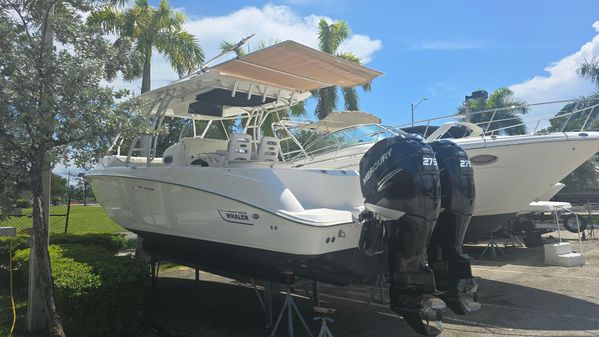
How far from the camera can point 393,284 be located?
4.24 metres

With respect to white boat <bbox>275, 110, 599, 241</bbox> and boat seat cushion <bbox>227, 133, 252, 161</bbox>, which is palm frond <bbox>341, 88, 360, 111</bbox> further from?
boat seat cushion <bbox>227, 133, 252, 161</bbox>

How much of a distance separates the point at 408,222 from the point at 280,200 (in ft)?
4.18

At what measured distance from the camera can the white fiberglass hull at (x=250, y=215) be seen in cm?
446

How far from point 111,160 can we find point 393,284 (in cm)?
497

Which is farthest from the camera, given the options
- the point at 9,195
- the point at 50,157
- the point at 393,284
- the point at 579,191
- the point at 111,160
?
the point at 579,191

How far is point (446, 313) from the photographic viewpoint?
602 cm

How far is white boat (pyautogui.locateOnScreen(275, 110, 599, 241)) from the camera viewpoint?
7.77m

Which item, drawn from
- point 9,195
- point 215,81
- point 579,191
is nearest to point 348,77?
point 215,81

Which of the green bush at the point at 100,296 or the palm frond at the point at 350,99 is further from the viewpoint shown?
the palm frond at the point at 350,99

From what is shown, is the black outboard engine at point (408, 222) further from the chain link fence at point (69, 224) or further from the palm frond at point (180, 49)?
the palm frond at point (180, 49)

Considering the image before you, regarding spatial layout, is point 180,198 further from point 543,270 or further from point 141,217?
point 543,270

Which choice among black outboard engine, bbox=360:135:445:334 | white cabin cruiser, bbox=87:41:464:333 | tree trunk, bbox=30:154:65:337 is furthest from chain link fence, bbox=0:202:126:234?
black outboard engine, bbox=360:135:445:334

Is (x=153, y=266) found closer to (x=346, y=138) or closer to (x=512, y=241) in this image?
(x=346, y=138)

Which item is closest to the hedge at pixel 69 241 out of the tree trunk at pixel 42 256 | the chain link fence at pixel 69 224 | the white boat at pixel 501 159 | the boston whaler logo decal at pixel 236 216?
the chain link fence at pixel 69 224
